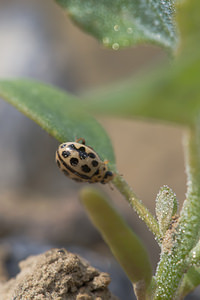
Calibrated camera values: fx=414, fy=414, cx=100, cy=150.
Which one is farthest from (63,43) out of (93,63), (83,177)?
(83,177)

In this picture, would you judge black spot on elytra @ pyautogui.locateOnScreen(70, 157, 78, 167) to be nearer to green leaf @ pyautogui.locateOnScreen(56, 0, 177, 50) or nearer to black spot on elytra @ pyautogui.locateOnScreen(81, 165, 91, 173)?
black spot on elytra @ pyautogui.locateOnScreen(81, 165, 91, 173)

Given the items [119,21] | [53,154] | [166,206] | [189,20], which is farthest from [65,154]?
[53,154]

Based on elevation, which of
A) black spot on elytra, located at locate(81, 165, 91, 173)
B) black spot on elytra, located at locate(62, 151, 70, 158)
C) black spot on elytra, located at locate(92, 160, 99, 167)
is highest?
black spot on elytra, located at locate(62, 151, 70, 158)

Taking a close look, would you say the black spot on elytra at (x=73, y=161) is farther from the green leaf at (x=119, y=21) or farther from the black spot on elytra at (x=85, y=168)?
the green leaf at (x=119, y=21)

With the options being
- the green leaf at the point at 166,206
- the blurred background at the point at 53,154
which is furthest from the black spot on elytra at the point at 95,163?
the blurred background at the point at 53,154

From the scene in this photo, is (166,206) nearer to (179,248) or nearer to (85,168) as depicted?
(179,248)

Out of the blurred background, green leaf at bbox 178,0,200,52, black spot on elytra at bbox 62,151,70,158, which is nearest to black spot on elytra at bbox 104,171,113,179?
black spot on elytra at bbox 62,151,70,158

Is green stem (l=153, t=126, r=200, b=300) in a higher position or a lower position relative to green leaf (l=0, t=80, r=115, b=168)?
lower
